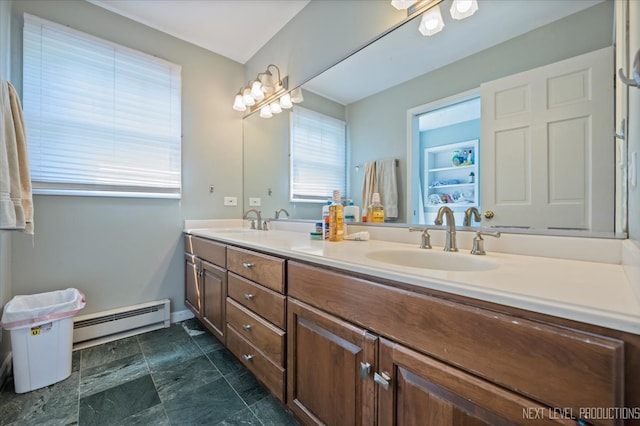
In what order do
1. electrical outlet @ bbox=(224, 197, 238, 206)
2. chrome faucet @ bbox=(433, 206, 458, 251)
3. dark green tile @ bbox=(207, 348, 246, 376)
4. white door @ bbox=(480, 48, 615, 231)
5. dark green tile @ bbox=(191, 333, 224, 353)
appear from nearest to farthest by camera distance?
white door @ bbox=(480, 48, 615, 231) < chrome faucet @ bbox=(433, 206, 458, 251) < dark green tile @ bbox=(207, 348, 246, 376) < dark green tile @ bbox=(191, 333, 224, 353) < electrical outlet @ bbox=(224, 197, 238, 206)

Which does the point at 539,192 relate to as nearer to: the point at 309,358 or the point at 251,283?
the point at 309,358

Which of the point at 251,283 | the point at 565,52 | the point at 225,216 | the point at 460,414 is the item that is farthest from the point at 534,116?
the point at 225,216

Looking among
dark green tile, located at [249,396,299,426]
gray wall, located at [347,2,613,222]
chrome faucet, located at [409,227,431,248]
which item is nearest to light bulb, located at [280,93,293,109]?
gray wall, located at [347,2,613,222]

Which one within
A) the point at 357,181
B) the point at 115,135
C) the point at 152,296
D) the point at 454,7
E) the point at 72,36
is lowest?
the point at 152,296

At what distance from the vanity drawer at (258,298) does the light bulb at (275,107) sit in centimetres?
146

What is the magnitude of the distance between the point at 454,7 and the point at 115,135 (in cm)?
226

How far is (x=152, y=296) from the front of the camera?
216 centimetres

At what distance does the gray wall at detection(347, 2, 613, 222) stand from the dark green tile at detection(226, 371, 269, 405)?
1.17 m

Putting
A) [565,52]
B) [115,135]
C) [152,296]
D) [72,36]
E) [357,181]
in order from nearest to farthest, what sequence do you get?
[565,52] < [357,181] < [72,36] < [115,135] < [152,296]

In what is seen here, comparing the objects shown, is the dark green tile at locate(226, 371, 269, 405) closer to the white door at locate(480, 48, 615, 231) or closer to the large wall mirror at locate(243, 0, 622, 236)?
the large wall mirror at locate(243, 0, 622, 236)

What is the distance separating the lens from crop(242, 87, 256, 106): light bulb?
2392mm

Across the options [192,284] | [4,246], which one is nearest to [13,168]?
[4,246]

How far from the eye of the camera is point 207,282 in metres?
1.83

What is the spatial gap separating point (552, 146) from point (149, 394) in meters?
2.12
